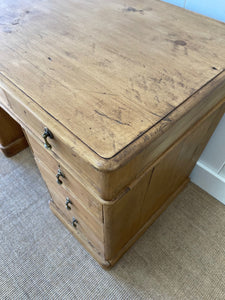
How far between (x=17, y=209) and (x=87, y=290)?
1.78 ft

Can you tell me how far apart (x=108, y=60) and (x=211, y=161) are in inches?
32.0

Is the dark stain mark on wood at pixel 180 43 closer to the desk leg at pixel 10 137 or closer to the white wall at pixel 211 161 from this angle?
the white wall at pixel 211 161

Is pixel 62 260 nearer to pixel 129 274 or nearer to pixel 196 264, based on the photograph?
pixel 129 274

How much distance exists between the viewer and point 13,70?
22.9 inches

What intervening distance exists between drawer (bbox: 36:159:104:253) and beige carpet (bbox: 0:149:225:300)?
151mm

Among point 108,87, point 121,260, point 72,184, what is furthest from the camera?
point 121,260

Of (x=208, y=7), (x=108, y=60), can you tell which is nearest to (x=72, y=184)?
(x=108, y=60)

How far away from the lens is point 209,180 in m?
1.20

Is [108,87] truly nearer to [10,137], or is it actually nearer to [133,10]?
[133,10]

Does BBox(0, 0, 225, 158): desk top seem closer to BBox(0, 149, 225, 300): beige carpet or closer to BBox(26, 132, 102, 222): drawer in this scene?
BBox(26, 132, 102, 222): drawer

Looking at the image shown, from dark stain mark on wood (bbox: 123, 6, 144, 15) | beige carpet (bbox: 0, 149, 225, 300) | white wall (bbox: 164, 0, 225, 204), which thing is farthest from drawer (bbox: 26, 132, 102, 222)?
white wall (bbox: 164, 0, 225, 204)

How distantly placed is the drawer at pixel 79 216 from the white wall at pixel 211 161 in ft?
2.27

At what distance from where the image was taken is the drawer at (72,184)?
0.60 meters

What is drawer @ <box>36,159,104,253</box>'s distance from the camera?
28.7 inches
